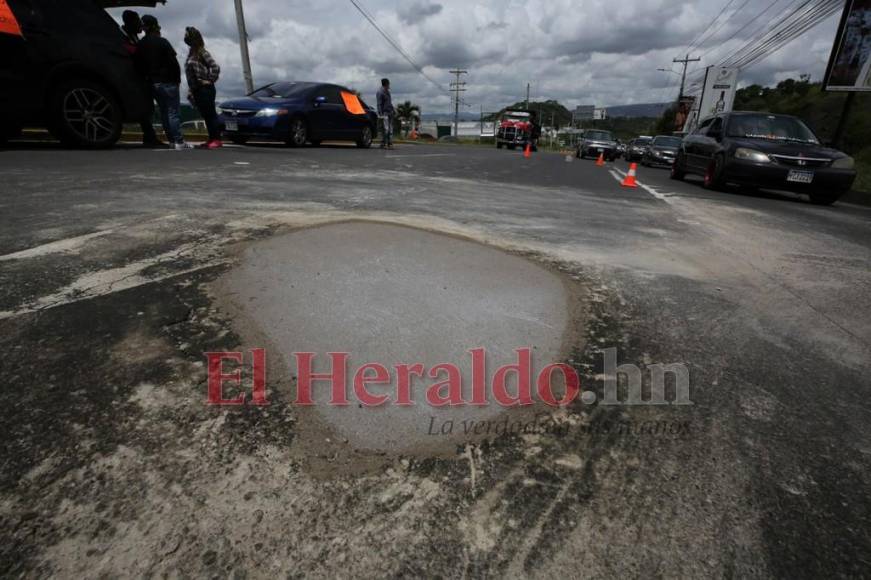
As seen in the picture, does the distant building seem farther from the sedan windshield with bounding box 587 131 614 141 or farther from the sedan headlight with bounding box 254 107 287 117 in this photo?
the sedan headlight with bounding box 254 107 287 117

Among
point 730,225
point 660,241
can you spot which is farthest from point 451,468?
point 730,225

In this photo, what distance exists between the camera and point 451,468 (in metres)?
1.15

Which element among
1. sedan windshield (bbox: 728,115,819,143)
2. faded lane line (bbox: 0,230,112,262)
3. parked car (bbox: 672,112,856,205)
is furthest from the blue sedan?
sedan windshield (bbox: 728,115,819,143)

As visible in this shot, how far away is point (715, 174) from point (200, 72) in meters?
9.43

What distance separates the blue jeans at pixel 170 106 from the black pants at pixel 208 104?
24.9 inches

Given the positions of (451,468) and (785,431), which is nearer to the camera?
(451,468)

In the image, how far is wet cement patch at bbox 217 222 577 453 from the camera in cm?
135

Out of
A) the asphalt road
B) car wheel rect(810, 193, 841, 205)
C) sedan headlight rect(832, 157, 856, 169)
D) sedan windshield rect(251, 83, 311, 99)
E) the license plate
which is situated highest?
sedan windshield rect(251, 83, 311, 99)

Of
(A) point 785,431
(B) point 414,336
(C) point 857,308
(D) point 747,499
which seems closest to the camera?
(D) point 747,499

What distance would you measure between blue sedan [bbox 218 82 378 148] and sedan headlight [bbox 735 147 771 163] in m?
8.74

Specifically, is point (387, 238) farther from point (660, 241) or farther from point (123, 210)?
point (660, 241)

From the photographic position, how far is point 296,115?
10.3 meters

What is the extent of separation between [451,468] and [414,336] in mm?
700

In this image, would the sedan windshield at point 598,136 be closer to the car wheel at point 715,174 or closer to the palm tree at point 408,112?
the car wheel at point 715,174
